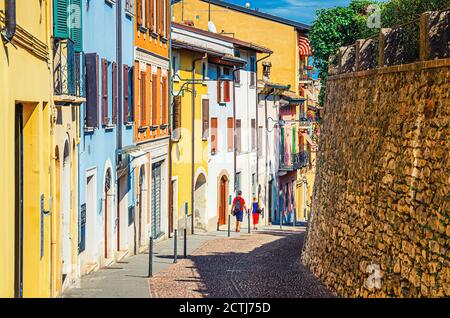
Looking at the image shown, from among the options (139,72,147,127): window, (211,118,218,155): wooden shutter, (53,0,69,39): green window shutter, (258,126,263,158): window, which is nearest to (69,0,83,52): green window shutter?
(53,0,69,39): green window shutter

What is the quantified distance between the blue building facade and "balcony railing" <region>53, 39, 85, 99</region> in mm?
1419

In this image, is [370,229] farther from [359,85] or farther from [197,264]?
[197,264]

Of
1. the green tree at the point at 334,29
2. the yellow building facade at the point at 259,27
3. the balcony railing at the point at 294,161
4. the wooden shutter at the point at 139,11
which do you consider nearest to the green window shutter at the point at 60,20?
the wooden shutter at the point at 139,11

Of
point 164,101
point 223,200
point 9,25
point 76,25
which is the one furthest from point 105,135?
point 223,200

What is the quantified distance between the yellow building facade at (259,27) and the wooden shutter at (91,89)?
111 feet

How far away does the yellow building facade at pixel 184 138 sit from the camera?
36594 mm

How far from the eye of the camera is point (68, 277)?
1841cm

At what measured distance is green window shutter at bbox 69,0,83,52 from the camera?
61.1ft

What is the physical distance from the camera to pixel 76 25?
62.0 ft

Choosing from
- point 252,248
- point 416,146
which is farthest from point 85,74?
point 252,248

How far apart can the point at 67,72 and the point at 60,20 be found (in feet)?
2.77

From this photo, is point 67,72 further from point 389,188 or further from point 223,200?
point 223,200

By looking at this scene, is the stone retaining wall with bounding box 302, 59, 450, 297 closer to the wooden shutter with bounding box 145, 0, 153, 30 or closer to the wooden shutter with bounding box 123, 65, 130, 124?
the wooden shutter with bounding box 123, 65, 130, 124
